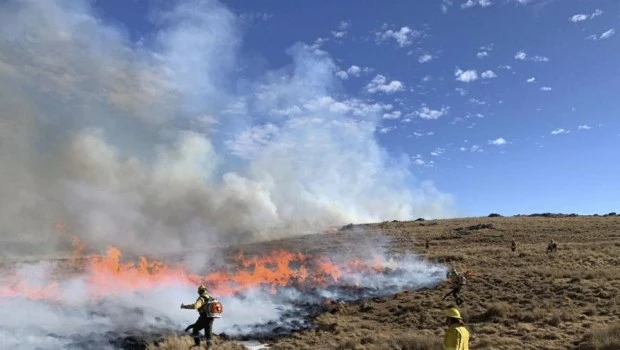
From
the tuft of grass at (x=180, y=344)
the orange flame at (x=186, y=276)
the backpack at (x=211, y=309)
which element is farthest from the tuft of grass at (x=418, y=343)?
the orange flame at (x=186, y=276)

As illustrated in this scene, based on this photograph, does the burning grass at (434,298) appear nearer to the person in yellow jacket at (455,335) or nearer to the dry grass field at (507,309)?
the dry grass field at (507,309)

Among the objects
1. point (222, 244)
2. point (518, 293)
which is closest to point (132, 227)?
point (222, 244)

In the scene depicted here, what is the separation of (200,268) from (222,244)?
19.8m

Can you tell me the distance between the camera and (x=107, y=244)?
146 ft

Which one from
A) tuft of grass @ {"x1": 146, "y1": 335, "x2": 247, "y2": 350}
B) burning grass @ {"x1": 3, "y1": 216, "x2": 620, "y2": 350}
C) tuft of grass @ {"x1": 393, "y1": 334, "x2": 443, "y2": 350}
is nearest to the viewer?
tuft of grass @ {"x1": 146, "y1": 335, "x2": 247, "y2": 350}

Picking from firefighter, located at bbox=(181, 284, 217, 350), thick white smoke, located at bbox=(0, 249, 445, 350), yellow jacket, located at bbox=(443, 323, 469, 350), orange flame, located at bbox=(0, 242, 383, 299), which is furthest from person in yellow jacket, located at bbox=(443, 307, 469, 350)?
orange flame, located at bbox=(0, 242, 383, 299)

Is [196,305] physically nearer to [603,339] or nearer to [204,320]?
[204,320]

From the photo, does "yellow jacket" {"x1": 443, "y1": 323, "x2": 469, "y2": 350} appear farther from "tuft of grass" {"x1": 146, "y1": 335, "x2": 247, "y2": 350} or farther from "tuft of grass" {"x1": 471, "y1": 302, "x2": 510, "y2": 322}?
"tuft of grass" {"x1": 471, "y1": 302, "x2": 510, "y2": 322}

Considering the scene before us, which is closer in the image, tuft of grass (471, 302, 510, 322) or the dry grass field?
the dry grass field

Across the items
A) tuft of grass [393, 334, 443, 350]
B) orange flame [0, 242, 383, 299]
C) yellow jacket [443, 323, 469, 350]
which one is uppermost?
orange flame [0, 242, 383, 299]

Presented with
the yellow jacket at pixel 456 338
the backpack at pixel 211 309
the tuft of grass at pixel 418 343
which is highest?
the backpack at pixel 211 309

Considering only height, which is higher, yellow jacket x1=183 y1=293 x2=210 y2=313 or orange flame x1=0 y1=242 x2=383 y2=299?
orange flame x1=0 y1=242 x2=383 y2=299

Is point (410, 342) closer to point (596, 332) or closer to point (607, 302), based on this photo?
point (596, 332)

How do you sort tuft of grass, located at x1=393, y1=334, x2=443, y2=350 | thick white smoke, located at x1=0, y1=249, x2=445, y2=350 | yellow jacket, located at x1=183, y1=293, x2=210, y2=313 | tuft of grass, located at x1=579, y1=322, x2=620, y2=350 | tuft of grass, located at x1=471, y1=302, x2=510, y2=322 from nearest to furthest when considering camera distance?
tuft of grass, located at x1=579, y1=322, x2=620, y2=350 → yellow jacket, located at x1=183, y1=293, x2=210, y2=313 → tuft of grass, located at x1=393, y1=334, x2=443, y2=350 → thick white smoke, located at x1=0, y1=249, x2=445, y2=350 → tuft of grass, located at x1=471, y1=302, x2=510, y2=322
